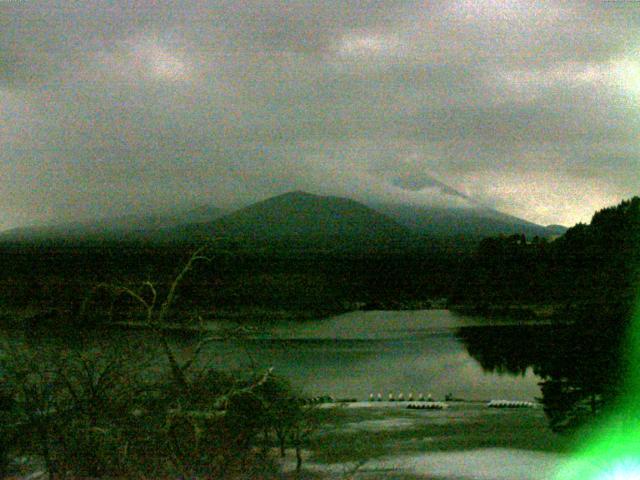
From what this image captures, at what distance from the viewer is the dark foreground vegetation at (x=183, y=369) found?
603cm

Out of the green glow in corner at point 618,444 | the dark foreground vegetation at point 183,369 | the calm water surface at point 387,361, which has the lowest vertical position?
the calm water surface at point 387,361

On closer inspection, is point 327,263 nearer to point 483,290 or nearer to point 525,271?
point 483,290

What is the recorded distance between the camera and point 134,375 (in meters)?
6.69

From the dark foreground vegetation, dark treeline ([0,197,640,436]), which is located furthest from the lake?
dark treeline ([0,197,640,436])

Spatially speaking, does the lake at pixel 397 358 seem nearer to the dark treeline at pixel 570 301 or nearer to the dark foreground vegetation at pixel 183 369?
the dark treeline at pixel 570 301

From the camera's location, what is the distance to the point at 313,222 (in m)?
141

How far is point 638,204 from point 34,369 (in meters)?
32.0

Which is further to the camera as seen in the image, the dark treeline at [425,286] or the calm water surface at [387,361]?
the calm water surface at [387,361]

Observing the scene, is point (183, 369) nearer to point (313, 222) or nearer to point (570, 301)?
point (570, 301)

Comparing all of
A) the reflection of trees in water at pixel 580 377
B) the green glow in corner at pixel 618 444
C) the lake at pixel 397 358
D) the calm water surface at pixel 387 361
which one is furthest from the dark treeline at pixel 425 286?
the calm water surface at pixel 387 361

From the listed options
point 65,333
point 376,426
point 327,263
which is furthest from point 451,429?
point 327,263

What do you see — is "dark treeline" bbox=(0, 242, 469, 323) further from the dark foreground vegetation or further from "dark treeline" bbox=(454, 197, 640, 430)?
"dark treeline" bbox=(454, 197, 640, 430)

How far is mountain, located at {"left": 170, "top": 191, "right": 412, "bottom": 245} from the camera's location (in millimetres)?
115125

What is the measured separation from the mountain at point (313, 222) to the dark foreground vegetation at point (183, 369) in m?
64.4
